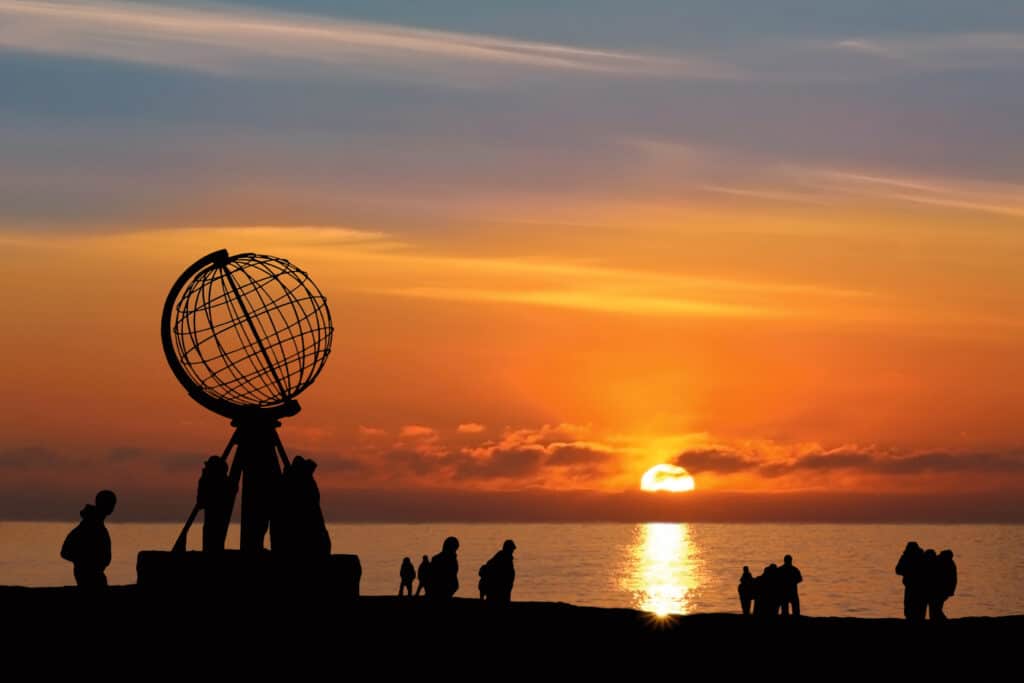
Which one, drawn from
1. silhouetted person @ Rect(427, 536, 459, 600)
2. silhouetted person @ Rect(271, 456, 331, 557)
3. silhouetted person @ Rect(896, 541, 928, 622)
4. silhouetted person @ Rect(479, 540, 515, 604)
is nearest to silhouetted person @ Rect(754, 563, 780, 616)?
silhouetted person @ Rect(896, 541, 928, 622)

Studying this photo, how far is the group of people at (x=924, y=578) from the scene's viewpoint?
29125 millimetres

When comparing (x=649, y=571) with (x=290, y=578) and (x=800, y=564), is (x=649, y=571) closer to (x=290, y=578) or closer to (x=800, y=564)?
(x=800, y=564)

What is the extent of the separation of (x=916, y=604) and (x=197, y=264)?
1291 centimetres

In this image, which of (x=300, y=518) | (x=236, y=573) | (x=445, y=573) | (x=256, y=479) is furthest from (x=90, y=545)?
(x=445, y=573)

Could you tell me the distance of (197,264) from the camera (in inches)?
1075

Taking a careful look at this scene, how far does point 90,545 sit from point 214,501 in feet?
13.1

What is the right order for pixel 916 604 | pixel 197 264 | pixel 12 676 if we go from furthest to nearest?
pixel 916 604, pixel 197 264, pixel 12 676

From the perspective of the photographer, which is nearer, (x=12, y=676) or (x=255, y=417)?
(x=12, y=676)

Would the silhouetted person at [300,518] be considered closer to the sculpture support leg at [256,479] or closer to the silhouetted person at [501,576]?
the sculpture support leg at [256,479]

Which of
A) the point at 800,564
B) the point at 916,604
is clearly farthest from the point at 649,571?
the point at 916,604

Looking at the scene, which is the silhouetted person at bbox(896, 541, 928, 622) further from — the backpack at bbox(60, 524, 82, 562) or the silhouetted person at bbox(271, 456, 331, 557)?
the backpack at bbox(60, 524, 82, 562)

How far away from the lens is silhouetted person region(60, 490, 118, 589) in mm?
22797

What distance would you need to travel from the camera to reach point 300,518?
25688mm

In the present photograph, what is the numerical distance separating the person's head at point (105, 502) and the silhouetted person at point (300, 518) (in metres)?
3.58
